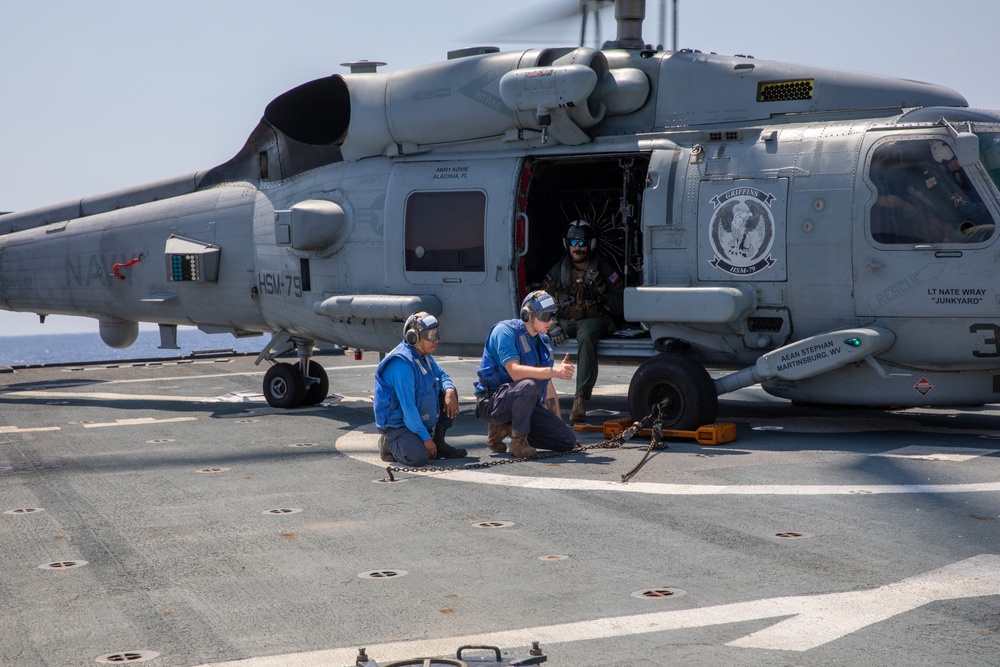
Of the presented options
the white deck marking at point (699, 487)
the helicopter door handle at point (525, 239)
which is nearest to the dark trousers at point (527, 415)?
the white deck marking at point (699, 487)

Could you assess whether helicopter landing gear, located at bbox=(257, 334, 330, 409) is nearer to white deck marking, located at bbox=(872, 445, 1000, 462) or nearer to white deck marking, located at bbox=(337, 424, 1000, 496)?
white deck marking, located at bbox=(337, 424, 1000, 496)

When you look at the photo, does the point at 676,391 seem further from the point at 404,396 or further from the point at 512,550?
the point at 512,550

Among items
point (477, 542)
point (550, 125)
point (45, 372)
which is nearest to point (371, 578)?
point (477, 542)

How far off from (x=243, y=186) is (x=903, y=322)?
812cm

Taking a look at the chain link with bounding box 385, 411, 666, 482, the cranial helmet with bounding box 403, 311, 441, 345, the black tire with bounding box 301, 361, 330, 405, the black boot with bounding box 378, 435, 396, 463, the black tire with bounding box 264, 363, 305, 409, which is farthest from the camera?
the black tire with bounding box 301, 361, 330, 405

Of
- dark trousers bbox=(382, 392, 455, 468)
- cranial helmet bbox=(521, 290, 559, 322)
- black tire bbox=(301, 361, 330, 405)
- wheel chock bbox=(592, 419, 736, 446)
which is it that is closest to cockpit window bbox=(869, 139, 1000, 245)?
wheel chock bbox=(592, 419, 736, 446)

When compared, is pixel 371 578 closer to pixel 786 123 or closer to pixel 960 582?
pixel 960 582

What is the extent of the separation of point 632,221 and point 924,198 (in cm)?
319

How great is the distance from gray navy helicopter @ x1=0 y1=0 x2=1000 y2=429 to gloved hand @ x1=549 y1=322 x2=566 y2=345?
5.3 inches

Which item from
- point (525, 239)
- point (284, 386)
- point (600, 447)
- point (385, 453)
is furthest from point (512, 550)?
point (284, 386)

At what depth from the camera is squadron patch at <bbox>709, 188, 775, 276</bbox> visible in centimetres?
988

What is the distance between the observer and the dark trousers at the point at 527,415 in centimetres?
921

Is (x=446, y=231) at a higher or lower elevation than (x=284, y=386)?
higher

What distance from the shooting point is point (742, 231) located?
32.8 ft
